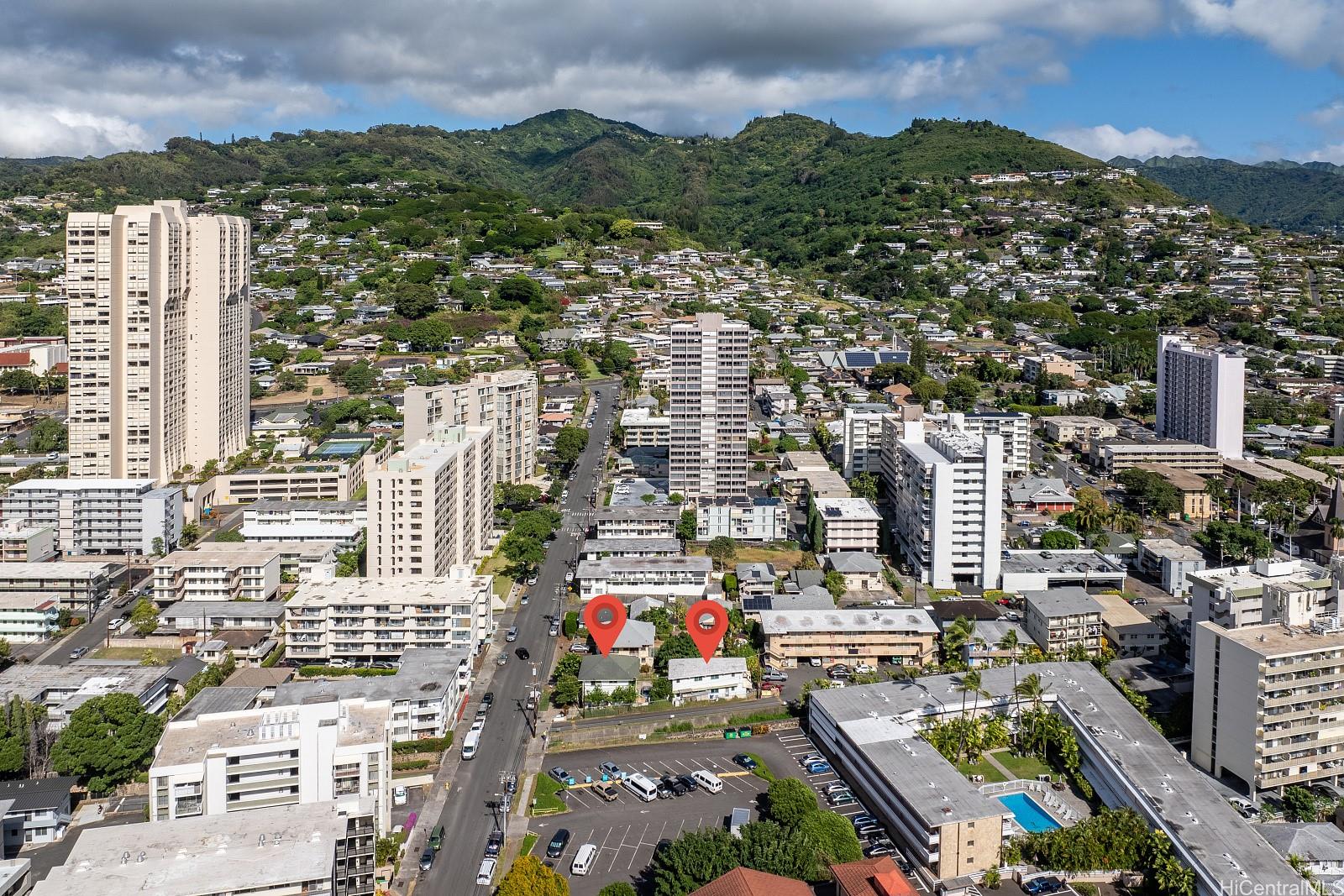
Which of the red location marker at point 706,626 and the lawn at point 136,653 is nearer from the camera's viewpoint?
the red location marker at point 706,626

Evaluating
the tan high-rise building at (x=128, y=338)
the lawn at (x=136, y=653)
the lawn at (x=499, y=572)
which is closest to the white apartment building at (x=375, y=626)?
the lawn at (x=136, y=653)

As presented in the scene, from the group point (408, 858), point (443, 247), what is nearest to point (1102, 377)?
point (443, 247)

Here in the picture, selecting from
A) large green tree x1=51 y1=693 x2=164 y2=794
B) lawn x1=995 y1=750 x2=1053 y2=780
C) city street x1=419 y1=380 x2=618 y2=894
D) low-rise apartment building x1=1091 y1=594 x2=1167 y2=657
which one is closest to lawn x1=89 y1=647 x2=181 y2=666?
large green tree x1=51 y1=693 x2=164 y2=794

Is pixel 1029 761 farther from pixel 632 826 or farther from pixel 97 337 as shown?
pixel 97 337

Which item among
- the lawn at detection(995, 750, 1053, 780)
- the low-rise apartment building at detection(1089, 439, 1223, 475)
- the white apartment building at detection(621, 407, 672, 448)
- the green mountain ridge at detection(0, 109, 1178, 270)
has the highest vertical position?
the green mountain ridge at detection(0, 109, 1178, 270)

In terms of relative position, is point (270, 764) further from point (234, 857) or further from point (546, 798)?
point (546, 798)

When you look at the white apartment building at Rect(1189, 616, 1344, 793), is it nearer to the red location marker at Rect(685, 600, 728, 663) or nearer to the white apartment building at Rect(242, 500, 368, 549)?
the red location marker at Rect(685, 600, 728, 663)

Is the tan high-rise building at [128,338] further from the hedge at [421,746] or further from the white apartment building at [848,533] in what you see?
the white apartment building at [848,533]
